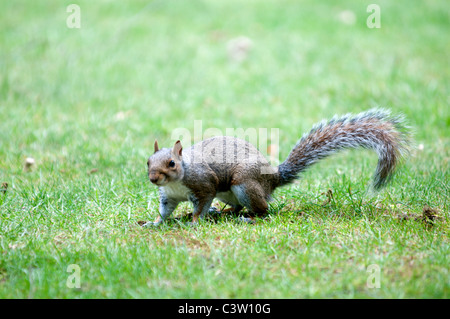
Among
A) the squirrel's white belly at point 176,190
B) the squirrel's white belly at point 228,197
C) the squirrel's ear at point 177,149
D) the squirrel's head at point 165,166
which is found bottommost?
the squirrel's white belly at point 228,197

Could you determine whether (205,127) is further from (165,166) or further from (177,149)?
(165,166)

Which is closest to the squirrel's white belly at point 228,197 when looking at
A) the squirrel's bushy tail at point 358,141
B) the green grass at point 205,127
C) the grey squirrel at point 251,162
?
the grey squirrel at point 251,162

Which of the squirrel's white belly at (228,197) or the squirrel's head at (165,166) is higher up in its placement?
the squirrel's head at (165,166)

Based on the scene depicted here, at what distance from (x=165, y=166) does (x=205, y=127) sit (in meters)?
2.37

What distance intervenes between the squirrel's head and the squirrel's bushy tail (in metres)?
0.70

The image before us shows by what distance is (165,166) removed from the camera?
2.73 m

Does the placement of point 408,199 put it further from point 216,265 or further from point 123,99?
point 123,99

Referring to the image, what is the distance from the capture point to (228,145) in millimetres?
3070

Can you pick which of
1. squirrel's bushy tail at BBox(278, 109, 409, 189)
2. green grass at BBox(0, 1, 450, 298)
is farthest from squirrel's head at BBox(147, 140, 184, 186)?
squirrel's bushy tail at BBox(278, 109, 409, 189)

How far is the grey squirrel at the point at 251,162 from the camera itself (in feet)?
9.40

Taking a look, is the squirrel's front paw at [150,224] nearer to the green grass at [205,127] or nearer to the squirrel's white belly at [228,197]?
the green grass at [205,127]

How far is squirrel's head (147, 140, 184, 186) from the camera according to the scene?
2.68 metres

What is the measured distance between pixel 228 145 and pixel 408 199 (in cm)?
123
